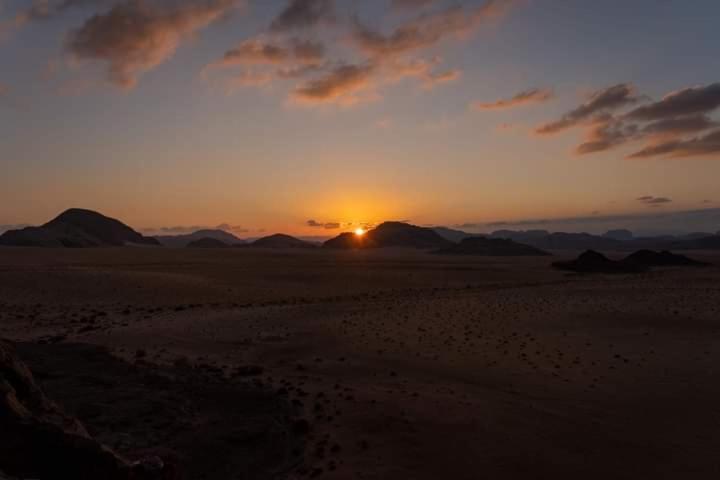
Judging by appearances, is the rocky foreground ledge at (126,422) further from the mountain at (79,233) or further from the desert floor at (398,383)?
the mountain at (79,233)

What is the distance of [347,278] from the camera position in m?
38.8

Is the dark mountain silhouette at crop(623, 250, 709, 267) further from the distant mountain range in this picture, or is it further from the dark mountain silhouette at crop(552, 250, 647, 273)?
the distant mountain range

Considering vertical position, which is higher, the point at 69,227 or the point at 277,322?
the point at 69,227

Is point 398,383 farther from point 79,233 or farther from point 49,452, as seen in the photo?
point 79,233

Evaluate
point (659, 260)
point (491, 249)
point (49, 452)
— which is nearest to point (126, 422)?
point (49, 452)

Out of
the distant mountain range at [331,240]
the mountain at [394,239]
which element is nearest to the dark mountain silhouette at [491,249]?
the distant mountain range at [331,240]

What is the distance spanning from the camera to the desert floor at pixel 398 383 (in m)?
7.96

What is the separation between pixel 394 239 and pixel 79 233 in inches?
3255

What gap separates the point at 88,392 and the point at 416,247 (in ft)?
440

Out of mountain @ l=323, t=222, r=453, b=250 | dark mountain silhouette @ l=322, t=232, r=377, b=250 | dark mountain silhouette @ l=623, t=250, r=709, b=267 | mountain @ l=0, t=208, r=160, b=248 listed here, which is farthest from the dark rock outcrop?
dark mountain silhouette @ l=322, t=232, r=377, b=250

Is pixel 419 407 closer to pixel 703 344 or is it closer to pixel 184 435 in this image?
pixel 184 435

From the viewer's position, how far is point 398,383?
11.7m

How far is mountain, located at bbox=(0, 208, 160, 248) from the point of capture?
323 ft

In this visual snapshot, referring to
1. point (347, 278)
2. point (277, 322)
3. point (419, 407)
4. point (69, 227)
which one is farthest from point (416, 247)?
point (419, 407)
